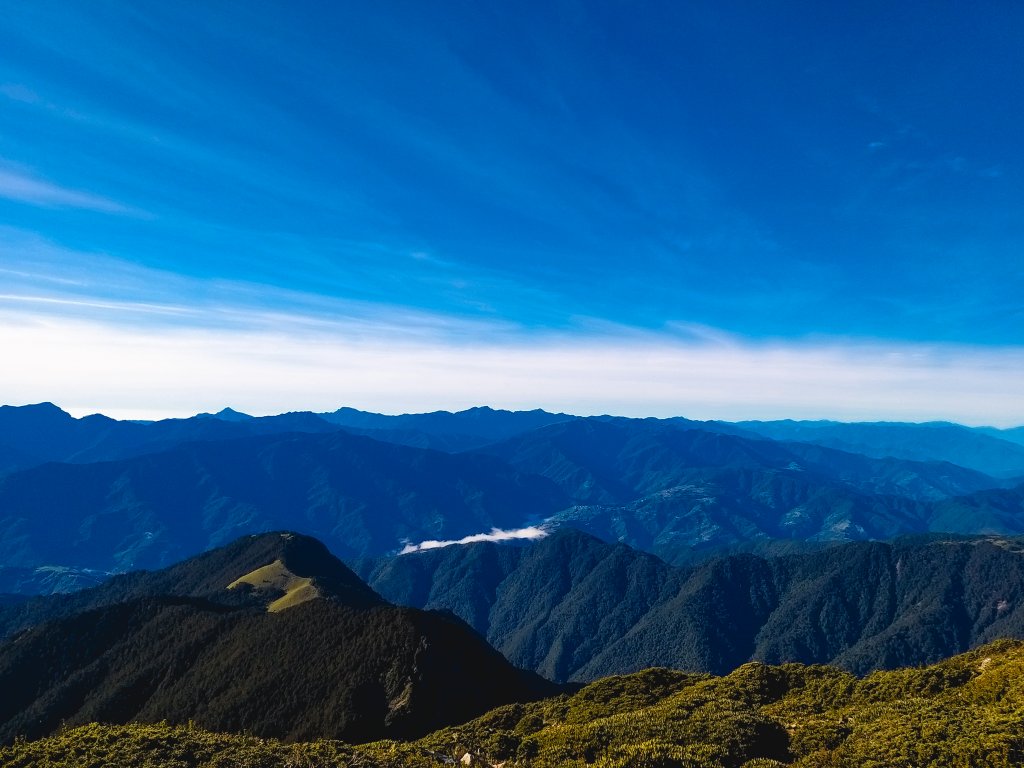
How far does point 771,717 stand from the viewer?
66125 mm

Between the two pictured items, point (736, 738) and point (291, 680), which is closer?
point (736, 738)

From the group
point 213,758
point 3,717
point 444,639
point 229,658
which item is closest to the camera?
point 213,758

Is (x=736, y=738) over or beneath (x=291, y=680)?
over

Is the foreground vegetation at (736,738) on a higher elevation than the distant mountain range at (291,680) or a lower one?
higher

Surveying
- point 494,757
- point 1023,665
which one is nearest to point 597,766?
point 494,757

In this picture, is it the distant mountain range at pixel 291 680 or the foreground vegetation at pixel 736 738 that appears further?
the distant mountain range at pixel 291 680

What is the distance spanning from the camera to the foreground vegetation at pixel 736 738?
5091cm

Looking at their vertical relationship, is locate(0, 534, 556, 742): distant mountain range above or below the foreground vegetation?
below

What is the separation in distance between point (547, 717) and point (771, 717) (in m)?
34.3

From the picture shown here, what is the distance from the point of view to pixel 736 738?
2269 inches

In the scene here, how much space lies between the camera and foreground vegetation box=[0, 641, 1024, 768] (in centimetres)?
5091

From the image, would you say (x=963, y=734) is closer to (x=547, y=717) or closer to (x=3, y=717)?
(x=547, y=717)

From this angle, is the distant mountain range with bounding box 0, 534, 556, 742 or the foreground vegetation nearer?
the foreground vegetation

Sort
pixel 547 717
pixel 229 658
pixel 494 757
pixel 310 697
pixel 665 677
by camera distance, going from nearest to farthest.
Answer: pixel 494 757
pixel 547 717
pixel 665 677
pixel 310 697
pixel 229 658
